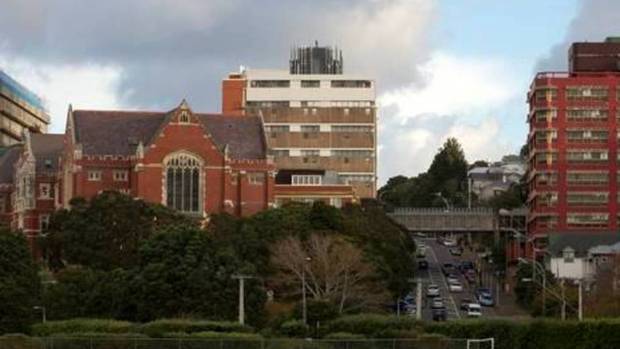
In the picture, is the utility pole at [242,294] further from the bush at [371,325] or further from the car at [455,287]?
the car at [455,287]

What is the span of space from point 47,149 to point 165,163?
2351cm

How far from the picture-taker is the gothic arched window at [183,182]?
16462cm

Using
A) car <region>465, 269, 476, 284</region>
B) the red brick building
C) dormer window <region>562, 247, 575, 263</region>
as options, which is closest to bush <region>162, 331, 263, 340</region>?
the red brick building

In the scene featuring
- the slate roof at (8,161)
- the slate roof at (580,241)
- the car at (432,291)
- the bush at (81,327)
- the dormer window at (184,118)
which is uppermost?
the dormer window at (184,118)

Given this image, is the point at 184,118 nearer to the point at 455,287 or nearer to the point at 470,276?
the point at 455,287

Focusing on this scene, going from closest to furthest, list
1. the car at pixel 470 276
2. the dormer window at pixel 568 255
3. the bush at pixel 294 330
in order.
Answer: the bush at pixel 294 330 → the dormer window at pixel 568 255 → the car at pixel 470 276

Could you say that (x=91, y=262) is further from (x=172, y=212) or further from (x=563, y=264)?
(x=563, y=264)

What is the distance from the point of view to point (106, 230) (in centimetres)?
14062

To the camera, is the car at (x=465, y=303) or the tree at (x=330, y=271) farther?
the car at (x=465, y=303)

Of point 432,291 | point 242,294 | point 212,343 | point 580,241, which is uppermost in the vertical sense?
point 580,241

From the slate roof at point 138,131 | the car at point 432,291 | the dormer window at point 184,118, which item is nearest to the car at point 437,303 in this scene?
the car at point 432,291

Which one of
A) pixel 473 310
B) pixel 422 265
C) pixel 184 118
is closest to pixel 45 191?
pixel 184 118

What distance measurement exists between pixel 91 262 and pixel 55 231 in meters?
11.5

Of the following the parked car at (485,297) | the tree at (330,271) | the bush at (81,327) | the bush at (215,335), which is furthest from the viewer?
the parked car at (485,297)
